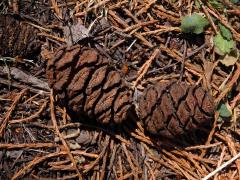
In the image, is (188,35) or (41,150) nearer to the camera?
(41,150)

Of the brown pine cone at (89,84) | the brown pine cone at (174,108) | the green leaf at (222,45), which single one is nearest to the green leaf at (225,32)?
the green leaf at (222,45)

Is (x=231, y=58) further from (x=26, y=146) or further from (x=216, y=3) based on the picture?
(x=26, y=146)

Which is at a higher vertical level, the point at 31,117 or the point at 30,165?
the point at 31,117

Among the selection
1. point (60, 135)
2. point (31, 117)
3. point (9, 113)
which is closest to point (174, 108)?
point (60, 135)

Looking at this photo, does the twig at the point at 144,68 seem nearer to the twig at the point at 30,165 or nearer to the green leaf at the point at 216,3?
the green leaf at the point at 216,3

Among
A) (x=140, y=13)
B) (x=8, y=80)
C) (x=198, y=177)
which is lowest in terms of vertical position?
(x=198, y=177)

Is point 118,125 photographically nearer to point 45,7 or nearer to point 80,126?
point 80,126

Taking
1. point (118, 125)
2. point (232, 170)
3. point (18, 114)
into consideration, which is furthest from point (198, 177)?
point (18, 114)
